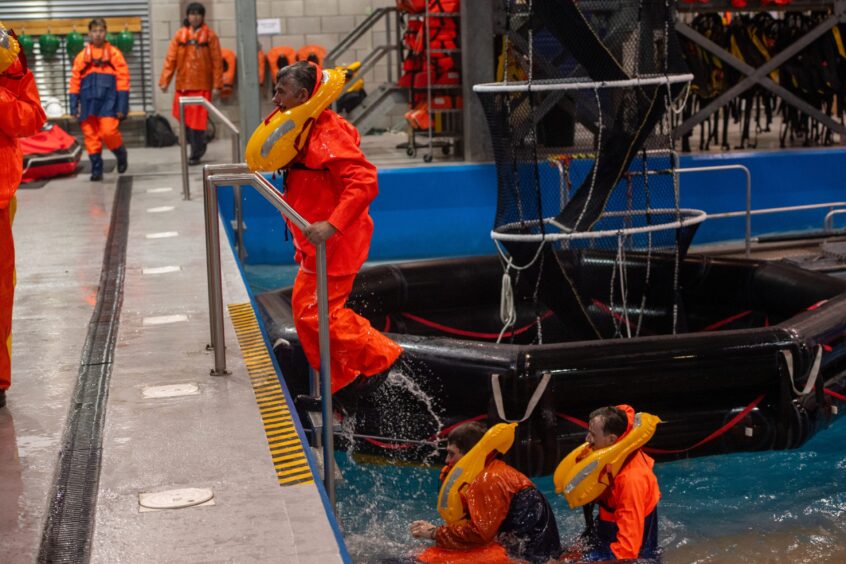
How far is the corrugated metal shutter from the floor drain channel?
9.12m

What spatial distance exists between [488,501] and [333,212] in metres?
1.16

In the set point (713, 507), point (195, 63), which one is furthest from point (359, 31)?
point (713, 507)

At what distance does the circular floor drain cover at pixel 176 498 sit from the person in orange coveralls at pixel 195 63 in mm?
8262

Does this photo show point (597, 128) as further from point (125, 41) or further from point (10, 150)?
point (125, 41)

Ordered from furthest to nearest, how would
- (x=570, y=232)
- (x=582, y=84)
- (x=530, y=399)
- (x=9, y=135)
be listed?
(x=570, y=232) → (x=582, y=84) → (x=530, y=399) → (x=9, y=135)

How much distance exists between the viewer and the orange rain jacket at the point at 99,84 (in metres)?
10.7

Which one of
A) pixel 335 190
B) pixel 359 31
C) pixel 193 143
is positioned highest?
pixel 359 31

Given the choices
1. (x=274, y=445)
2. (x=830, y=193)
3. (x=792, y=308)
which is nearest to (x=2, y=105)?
(x=274, y=445)

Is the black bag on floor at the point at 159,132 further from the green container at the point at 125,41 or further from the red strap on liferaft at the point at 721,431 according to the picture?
the red strap on liferaft at the point at 721,431

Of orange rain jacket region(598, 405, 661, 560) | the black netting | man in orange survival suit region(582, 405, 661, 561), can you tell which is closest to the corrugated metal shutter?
the black netting

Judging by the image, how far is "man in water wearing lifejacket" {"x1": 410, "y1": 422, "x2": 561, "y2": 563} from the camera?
399 cm

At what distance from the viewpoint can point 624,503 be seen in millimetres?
3906

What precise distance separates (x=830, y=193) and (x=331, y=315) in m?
7.95

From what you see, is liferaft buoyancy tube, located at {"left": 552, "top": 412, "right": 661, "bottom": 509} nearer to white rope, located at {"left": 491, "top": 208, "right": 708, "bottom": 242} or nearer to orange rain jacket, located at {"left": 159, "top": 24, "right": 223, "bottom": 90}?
white rope, located at {"left": 491, "top": 208, "right": 708, "bottom": 242}
